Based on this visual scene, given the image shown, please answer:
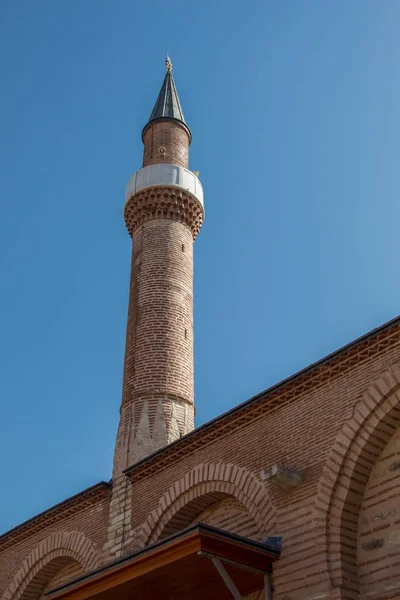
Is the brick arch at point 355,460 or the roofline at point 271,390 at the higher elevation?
the roofline at point 271,390

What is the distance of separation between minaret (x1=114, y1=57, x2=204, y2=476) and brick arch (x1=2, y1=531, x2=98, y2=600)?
4.27 feet

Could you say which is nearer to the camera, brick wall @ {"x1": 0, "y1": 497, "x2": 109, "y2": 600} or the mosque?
the mosque

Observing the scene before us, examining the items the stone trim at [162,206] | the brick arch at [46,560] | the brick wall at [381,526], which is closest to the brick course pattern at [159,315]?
Answer: the stone trim at [162,206]

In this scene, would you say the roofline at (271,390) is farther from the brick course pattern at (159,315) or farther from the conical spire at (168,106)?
the conical spire at (168,106)

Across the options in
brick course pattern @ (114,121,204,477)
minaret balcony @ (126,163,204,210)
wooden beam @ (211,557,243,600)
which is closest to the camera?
wooden beam @ (211,557,243,600)

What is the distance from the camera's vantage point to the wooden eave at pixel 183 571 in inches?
314

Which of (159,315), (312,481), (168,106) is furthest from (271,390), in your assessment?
(168,106)

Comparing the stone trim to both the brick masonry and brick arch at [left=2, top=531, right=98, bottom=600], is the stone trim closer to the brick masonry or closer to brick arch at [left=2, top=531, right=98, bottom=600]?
the brick masonry

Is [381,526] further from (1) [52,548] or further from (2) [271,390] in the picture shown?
(1) [52,548]

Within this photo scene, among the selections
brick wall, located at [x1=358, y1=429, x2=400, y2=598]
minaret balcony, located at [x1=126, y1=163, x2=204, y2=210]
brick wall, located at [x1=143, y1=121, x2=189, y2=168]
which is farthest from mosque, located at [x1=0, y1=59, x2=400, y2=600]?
brick wall, located at [x1=143, y1=121, x2=189, y2=168]

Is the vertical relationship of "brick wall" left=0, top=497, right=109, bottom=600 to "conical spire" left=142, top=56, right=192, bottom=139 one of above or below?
below

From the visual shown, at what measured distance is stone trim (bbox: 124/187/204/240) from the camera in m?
15.9

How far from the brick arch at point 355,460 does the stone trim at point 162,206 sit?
8.33m

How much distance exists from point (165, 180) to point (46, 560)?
7.86m
